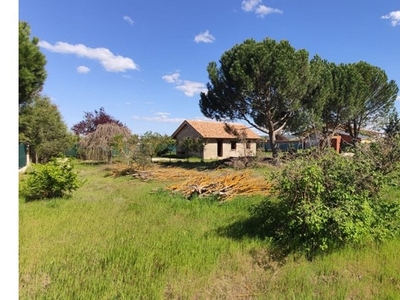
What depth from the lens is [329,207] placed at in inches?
161

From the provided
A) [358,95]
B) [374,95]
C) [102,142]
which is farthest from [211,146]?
[374,95]

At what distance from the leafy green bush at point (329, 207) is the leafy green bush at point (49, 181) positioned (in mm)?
6447

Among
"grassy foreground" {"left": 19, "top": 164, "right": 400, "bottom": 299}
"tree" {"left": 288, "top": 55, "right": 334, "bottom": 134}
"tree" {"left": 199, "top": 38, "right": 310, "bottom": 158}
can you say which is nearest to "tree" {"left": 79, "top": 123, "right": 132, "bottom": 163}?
"tree" {"left": 199, "top": 38, "right": 310, "bottom": 158}

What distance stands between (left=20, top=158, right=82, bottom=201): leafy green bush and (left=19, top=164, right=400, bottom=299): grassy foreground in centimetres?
236

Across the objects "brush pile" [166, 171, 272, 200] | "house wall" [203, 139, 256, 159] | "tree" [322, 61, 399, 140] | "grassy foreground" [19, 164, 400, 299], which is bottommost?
"grassy foreground" [19, 164, 400, 299]

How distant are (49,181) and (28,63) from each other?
3937 millimetres

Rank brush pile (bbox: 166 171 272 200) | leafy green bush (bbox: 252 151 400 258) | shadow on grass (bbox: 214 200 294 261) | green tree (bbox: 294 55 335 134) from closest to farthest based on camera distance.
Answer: leafy green bush (bbox: 252 151 400 258)
shadow on grass (bbox: 214 200 294 261)
brush pile (bbox: 166 171 272 200)
green tree (bbox: 294 55 335 134)

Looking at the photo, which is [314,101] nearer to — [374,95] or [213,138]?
[374,95]

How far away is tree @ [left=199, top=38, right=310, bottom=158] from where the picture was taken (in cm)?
1497

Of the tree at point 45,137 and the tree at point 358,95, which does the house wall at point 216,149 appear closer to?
the tree at point 358,95

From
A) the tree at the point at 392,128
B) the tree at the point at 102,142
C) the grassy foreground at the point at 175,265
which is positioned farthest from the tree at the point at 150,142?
the tree at the point at 392,128

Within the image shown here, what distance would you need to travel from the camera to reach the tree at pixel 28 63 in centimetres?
798

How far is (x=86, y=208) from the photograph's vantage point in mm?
6852

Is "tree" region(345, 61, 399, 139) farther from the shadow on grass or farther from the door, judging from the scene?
the shadow on grass
